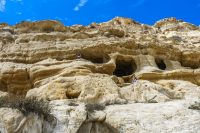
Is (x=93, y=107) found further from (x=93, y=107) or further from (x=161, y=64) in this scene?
(x=161, y=64)

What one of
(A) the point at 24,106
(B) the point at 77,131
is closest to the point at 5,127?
(A) the point at 24,106

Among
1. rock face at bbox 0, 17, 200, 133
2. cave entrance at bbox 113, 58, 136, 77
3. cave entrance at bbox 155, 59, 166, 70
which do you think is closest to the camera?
rock face at bbox 0, 17, 200, 133

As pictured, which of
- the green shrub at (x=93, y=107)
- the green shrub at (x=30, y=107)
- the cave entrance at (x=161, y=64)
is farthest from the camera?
the cave entrance at (x=161, y=64)

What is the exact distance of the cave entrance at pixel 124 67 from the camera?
24.7 metres

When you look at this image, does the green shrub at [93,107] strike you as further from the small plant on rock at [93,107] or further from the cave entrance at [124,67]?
the cave entrance at [124,67]

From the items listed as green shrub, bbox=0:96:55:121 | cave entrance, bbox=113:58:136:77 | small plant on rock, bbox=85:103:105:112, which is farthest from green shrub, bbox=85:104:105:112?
cave entrance, bbox=113:58:136:77

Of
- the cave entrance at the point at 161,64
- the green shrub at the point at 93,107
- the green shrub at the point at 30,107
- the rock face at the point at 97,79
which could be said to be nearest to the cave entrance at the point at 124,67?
the rock face at the point at 97,79

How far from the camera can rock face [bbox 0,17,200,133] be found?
39.3ft

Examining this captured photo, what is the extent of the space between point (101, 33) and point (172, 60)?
5068 mm

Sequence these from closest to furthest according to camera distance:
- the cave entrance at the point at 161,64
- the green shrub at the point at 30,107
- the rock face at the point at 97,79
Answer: the green shrub at the point at 30,107, the rock face at the point at 97,79, the cave entrance at the point at 161,64

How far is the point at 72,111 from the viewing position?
12.0 metres

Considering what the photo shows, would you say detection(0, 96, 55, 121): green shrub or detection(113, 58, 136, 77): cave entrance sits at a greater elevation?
detection(113, 58, 136, 77): cave entrance

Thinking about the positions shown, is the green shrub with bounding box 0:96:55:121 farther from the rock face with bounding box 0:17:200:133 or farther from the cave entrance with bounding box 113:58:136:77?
the cave entrance with bounding box 113:58:136:77

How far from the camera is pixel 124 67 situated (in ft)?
83.4
